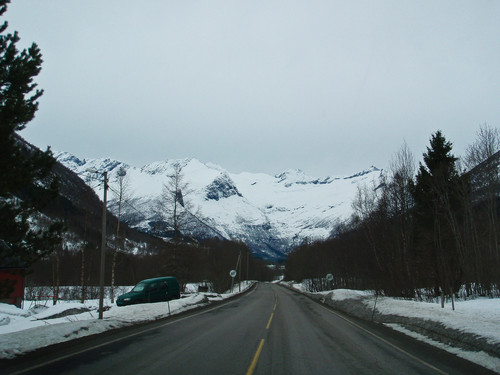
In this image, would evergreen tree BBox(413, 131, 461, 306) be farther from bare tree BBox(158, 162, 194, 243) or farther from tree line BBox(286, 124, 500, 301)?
bare tree BBox(158, 162, 194, 243)

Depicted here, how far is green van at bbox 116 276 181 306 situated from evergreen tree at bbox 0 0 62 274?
15.8 m

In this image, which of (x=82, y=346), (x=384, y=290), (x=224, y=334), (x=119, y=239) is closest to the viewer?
(x=82, y=346)

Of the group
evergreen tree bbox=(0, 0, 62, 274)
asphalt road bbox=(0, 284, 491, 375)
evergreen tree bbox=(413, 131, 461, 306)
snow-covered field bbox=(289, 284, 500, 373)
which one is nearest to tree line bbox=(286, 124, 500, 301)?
evergreen tree bbox=(413, 131, 461, 306)

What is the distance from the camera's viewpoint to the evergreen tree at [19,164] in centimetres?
1058

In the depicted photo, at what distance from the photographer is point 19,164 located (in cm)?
1084

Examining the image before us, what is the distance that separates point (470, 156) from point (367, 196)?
13.9 meters

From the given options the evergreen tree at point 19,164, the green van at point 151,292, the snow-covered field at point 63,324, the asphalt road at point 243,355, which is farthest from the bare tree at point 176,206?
the evergreen tree at point 19,164

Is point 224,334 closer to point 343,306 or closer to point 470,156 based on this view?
point 343,306

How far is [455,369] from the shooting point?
8.98m

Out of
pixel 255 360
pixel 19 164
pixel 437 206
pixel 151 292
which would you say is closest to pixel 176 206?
pixel 151 292

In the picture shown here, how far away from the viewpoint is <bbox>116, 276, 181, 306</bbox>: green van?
2733 centimetres

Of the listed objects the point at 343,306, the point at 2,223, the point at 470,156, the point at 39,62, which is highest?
the point at 470,156

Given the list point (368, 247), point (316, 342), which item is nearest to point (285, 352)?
point (316, 342)

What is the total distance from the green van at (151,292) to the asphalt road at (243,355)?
13.0m
